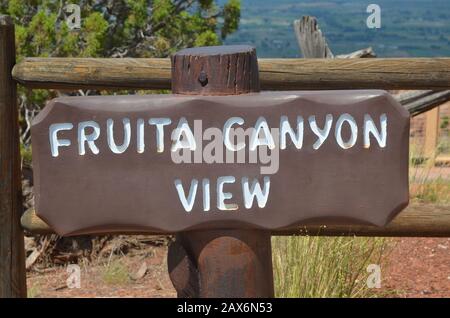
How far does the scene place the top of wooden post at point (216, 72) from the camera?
2.35 meters

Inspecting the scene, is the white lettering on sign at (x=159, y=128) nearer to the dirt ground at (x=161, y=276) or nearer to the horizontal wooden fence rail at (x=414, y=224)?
the horizontal wooden fence rail at (x=414, y=224)

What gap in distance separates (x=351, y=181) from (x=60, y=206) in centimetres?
70

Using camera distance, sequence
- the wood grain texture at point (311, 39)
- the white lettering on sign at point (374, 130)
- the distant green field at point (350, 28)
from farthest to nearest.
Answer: the distant green field at point (350, 28), the wood grain texture at point (311, 39), the white lettering on sign at point (374, 130)

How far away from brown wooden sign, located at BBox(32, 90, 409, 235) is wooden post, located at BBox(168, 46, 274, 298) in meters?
0.05

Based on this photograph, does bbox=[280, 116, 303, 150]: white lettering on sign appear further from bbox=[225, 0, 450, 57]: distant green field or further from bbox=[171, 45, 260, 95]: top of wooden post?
bbox=[225, 0, 450, 57]: distant green field

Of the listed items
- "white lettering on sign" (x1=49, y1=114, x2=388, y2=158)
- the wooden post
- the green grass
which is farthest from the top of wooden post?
the green grass

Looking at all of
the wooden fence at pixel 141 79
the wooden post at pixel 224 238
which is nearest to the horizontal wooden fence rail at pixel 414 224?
the wooden fence at pixel 141 79

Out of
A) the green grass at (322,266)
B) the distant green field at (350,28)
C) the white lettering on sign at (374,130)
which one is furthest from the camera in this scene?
the distant green field at (350,28)

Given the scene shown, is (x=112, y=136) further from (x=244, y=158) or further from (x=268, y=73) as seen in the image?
(x=268, y=73)

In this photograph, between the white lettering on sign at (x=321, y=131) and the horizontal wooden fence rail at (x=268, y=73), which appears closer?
the white lettering on sign at (x=321, y=131)

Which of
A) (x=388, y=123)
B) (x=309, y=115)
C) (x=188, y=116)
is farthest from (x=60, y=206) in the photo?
(x=388, y=123)

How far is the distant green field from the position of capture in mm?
45031

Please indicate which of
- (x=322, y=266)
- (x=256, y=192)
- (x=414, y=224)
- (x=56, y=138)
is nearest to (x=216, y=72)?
(x=256, y=192)

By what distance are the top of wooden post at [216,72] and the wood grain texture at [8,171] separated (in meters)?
1.00
